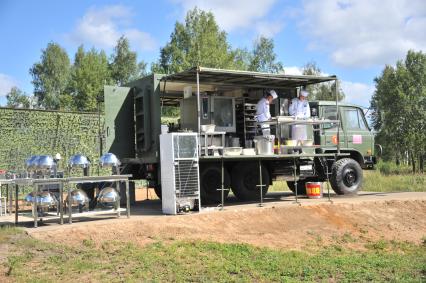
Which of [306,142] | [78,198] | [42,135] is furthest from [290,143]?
[42,135]

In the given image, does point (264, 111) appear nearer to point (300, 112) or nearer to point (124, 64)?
point (300, 112)

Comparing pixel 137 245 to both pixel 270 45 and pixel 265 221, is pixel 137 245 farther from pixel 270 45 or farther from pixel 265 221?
pixel 270 45

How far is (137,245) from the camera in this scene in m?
9.05

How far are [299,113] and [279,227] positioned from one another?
4269 mm

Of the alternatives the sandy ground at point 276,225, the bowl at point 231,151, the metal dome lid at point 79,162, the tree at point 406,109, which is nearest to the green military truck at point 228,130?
the bowl at point 231,151

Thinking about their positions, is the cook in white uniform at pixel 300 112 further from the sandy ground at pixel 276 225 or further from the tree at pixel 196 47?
the tree at pixel 196 47

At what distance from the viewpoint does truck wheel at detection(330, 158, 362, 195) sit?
48.9 feet

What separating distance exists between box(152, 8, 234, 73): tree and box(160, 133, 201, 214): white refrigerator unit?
76.0ft

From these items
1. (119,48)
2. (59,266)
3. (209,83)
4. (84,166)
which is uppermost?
(119,48)

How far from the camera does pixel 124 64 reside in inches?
1785

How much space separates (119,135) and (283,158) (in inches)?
174

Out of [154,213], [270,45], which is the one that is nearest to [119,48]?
[270,45]

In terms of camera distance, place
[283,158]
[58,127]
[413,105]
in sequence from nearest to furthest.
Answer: [283,158]
[58,127]
[413,105]

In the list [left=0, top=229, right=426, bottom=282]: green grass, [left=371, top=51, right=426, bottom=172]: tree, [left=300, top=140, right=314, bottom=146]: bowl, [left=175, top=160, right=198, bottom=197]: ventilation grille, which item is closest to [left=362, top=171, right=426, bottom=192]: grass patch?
[left=300, top=140, right=314, bottom=146]: bowl
